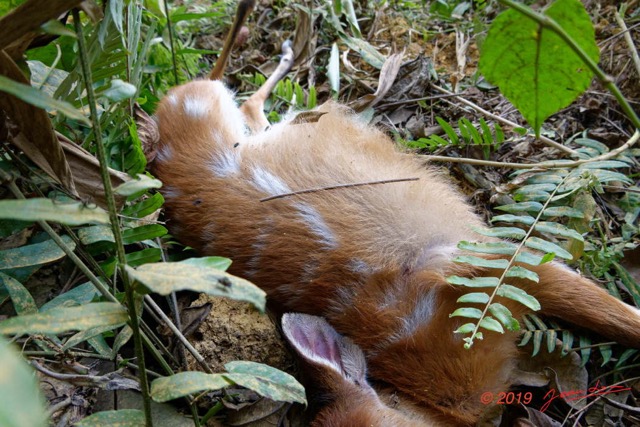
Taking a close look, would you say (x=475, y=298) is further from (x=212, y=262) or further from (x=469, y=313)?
(x=212, y=262)

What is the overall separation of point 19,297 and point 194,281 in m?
1.67

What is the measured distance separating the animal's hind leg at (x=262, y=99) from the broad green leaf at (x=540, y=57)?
3157 millimetres

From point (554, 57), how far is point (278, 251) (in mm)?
2220

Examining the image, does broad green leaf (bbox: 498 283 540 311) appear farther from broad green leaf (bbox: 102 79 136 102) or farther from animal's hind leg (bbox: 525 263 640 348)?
broad green leaf (bbox: 102 79 136 102)

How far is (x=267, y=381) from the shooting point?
2.01 meters

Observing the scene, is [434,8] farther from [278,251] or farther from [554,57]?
[554,57]

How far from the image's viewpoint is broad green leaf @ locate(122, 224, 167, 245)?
3.08m

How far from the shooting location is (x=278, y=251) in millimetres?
3516

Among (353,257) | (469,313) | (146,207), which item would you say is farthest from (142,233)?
(469,313)

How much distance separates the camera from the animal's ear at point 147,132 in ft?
13.3

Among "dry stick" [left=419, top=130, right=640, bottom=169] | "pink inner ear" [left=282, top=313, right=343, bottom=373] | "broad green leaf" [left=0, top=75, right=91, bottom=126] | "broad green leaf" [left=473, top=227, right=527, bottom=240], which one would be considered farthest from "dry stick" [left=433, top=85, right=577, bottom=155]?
"broad green leaf" [left=0, top=75, right=91, bottom=126]

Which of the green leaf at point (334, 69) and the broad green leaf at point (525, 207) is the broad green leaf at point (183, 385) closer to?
the broad green leaf at point (525, 207)

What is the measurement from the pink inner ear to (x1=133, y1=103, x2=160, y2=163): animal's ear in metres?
1.80

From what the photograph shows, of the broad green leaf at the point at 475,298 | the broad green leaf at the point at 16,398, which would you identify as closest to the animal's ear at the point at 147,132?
the broad green leaf at the point at 475,298
